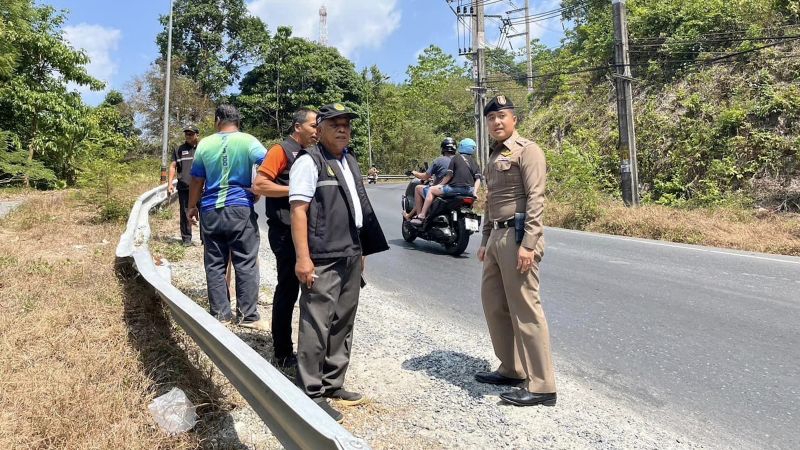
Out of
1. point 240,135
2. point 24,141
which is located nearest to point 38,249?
point 240,135

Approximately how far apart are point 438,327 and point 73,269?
3.51 meters

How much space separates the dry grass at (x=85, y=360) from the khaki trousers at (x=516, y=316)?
180cm

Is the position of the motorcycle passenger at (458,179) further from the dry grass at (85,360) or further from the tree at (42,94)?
the tree at (42,94)

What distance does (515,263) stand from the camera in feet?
11.6

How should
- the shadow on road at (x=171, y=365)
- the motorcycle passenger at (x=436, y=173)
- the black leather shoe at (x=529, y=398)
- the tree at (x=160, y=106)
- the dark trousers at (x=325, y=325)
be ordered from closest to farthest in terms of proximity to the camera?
1. the shadow on road at (x=171, y=365)
2. the dark trousers at (x=325, y=325)
3. the black leather shoe at (x=529, y=398)
4. the motorcycle passenger at (x=436, y=173)
5. the tree at (x=160, y=106)

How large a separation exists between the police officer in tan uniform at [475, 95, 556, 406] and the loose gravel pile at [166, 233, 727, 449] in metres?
0.15

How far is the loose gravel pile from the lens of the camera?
3.00 metres

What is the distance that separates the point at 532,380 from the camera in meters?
3.50

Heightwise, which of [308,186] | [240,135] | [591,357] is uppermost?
[240,135]

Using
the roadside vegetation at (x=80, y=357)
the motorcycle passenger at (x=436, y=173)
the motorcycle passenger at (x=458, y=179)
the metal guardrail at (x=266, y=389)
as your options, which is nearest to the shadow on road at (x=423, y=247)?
the motorcycle passenger at (x=436, y=173)

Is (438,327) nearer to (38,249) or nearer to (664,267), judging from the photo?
(664,267)

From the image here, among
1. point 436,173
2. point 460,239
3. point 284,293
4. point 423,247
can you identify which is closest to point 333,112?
point 284,293

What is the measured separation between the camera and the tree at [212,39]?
47.9 m

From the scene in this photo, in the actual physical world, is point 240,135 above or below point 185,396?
above
